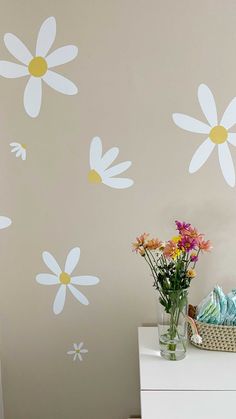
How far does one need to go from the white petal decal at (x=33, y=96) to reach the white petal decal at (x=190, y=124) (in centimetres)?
52

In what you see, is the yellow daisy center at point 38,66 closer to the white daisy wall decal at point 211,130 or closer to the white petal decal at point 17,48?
the white petal decal at point 17,48

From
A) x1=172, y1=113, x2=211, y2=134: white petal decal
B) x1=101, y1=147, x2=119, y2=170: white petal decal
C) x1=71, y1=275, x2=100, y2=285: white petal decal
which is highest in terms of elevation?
x1=172, y1=113, x2=211, y2=134: white petal decal

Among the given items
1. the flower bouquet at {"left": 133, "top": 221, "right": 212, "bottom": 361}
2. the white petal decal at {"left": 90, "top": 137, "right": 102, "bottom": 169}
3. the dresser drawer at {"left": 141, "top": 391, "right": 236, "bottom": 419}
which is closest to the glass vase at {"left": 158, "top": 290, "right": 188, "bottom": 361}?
the flower bouquet at {"left": 133, "top": 221, "right": 212, "bottom": 361}

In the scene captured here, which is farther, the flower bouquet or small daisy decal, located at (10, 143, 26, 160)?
small daisy decal, located at (10, 143, 26, 160)

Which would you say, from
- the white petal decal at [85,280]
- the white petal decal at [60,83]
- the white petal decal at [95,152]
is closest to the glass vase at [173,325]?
the white petal decal at [85,280]

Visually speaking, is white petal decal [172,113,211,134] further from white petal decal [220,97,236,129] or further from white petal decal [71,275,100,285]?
white petal decal [71,275,100,285]

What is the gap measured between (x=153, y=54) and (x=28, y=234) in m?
0.85

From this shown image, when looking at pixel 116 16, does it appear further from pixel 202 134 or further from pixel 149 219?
pixel 149 219

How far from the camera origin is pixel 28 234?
196cm

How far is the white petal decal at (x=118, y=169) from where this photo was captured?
1.90m

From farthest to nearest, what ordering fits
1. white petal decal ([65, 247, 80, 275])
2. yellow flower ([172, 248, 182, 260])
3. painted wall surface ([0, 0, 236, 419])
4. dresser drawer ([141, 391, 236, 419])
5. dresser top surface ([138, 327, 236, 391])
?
white petal decal ([65, 247, 80, 275]) < painted wall surface ([0, 0, 236, 419]) < yellow flower ([172, 248, 182, 260]) < dresser top surface ([138, 327, 236, 391]) < dresser drawer ([141, 391, 236, 419])

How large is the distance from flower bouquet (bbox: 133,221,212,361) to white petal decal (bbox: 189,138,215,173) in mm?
305

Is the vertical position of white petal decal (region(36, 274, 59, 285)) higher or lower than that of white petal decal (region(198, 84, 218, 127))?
lower

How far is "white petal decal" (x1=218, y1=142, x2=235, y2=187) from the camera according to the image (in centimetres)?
187
